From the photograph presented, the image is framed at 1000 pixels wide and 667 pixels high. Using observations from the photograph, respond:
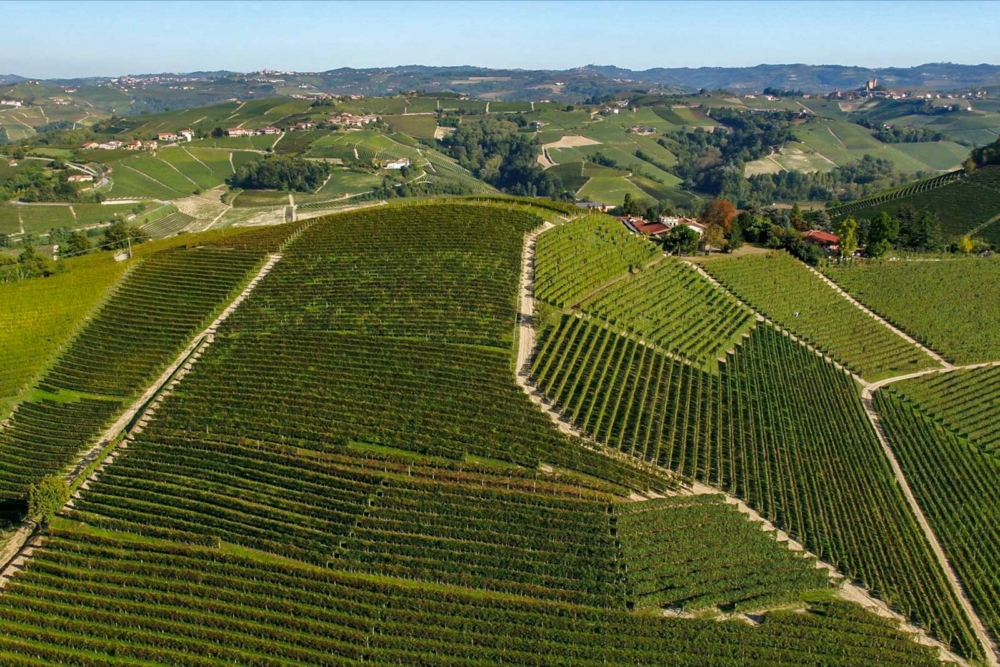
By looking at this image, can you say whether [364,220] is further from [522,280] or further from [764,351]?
[764,351]

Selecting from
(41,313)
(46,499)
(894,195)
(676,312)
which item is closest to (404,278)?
(676,312)

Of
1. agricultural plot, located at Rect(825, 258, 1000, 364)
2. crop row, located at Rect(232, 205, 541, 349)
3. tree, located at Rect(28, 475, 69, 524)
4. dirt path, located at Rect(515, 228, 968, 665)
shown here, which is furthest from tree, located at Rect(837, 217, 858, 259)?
tree, located at Rect(28, 475, 69, 524)

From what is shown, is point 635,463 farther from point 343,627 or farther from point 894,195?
point 894,195

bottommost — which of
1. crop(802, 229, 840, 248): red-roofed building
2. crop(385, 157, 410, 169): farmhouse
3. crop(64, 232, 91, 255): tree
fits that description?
crop(64, 232, 91, 255): tree

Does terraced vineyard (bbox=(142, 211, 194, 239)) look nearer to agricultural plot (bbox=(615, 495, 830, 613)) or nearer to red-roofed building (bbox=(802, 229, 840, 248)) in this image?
red-roofed building (bbox=(802, 229, 840, 248))

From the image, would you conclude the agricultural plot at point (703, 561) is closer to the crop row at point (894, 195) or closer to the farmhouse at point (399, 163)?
the crop row at point (894, 195)

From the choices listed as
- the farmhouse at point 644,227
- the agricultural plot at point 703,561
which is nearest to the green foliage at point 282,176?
the farmhouse at point 644,227
